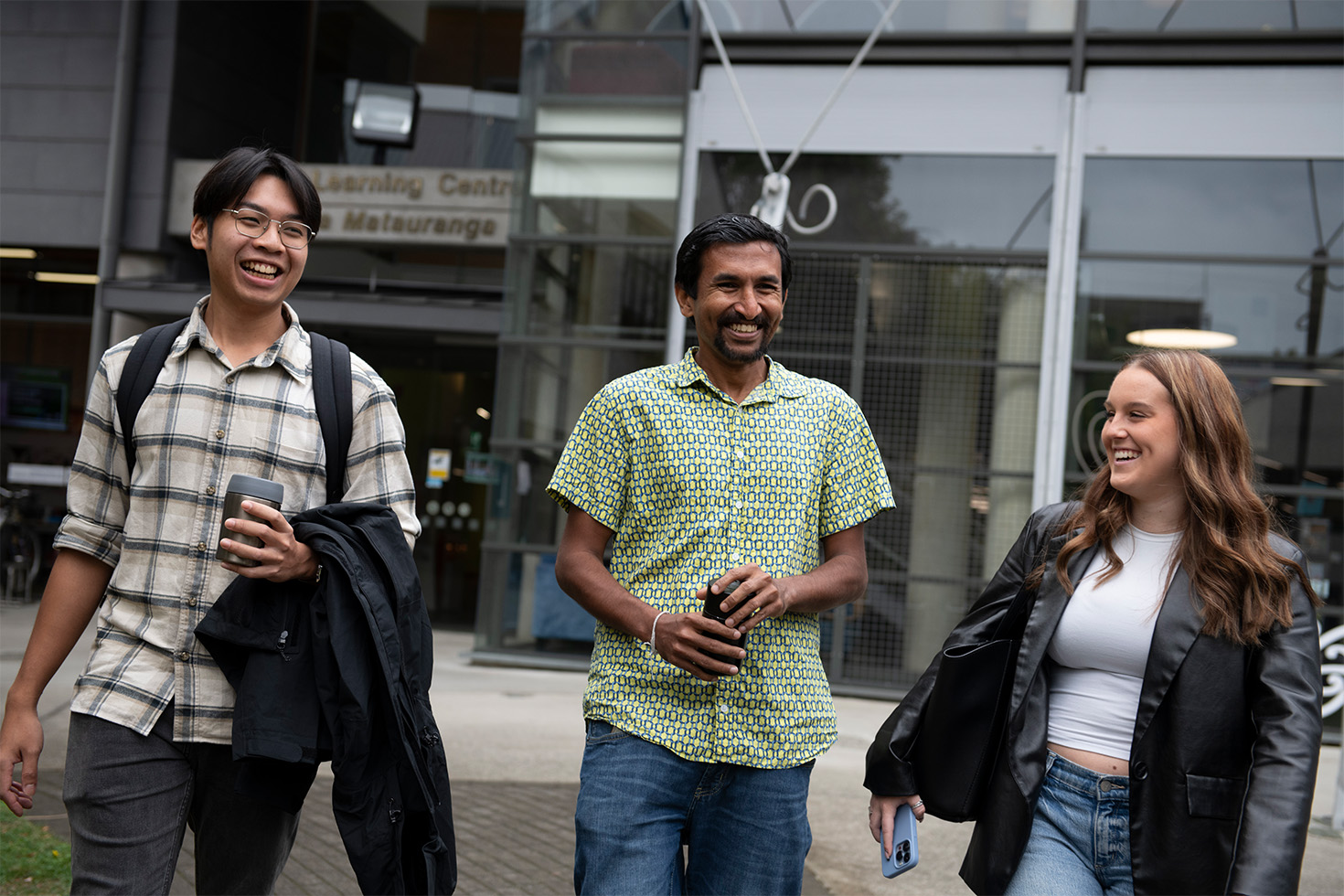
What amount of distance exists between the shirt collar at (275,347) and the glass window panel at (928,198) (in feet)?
30.6

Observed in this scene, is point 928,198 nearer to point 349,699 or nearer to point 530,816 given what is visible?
point 530,816

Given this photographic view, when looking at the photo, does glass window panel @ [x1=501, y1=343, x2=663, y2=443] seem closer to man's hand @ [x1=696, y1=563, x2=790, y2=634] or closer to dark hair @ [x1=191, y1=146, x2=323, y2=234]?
dark hair @ [x1=191, y1=146, x2=323, y2=234]

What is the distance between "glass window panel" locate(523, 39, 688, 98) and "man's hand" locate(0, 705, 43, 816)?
1023cm

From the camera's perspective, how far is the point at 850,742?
356 inches

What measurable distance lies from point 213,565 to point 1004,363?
9777 mm

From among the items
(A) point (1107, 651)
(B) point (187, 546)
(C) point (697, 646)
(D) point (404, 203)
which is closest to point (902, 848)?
(A) point (1107, 651)

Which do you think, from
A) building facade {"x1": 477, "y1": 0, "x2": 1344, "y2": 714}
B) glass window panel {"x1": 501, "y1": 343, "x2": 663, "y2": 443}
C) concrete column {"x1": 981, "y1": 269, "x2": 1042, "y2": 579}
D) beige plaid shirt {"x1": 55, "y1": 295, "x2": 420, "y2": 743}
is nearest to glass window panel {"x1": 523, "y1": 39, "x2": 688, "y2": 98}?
building facade {"x1": 477, "y1": 0, "x2": 1344, "y2": 714}

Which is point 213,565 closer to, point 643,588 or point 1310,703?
point 643,588

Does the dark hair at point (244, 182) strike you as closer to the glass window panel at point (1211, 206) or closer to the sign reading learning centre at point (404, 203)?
the glass window panel at point (1211, 206)

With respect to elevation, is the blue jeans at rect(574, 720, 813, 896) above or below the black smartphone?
below

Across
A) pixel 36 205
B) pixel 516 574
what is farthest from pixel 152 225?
pixel 516 574

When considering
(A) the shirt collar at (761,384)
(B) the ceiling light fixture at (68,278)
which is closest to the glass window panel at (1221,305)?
(A) the shirt collar at (761,384)

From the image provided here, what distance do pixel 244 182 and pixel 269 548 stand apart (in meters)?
0.84

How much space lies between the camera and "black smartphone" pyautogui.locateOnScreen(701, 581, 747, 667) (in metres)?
2.54
